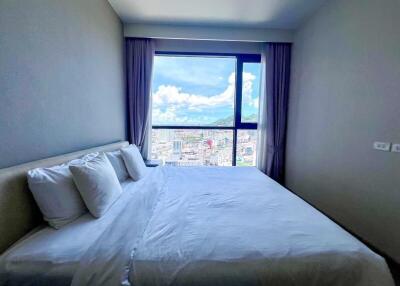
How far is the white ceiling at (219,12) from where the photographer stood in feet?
9.25

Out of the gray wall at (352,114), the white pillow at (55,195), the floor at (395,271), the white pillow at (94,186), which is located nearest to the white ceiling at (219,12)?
the gray wall at (352,114)

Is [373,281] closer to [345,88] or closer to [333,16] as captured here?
[345,88]

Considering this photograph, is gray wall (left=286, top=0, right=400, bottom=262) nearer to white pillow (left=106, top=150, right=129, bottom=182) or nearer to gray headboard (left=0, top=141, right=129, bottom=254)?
white pillow (left=106, top=150, right=129, bottom=182)

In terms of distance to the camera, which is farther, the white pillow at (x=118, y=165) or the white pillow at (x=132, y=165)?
the white pillow at (x=132, y=165)

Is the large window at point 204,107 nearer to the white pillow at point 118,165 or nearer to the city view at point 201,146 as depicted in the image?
the city view at point 201,146

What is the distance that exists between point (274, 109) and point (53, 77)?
10.4ft

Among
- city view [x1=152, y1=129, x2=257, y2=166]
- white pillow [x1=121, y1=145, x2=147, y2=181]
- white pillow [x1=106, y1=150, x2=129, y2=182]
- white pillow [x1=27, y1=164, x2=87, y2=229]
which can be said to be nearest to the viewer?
white pillow [x1=27, y1=164, x2=87, y2=229]

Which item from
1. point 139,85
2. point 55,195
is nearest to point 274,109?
point 139,85

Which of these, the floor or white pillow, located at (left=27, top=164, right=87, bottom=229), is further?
the floor

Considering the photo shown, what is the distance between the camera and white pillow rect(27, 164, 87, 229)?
125 centimetres

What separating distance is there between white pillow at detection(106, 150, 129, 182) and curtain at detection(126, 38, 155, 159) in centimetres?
133

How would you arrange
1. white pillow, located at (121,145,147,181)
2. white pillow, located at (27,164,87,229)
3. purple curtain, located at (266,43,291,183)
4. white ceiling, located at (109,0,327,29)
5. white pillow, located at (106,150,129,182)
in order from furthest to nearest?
purple curtain, located at (266,43,291,183), white ceiling, located at (109,0,327,29), white pillow, located at (121,145,147,181), white pillow, located at (106,150,129,182), white pillow, located at (27,164,87,229)

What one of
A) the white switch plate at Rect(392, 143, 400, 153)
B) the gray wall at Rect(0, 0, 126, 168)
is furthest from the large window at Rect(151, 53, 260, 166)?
the white switch plate at Rect(392, 143, 400, 153)

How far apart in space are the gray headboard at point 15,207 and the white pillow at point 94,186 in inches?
9.6
